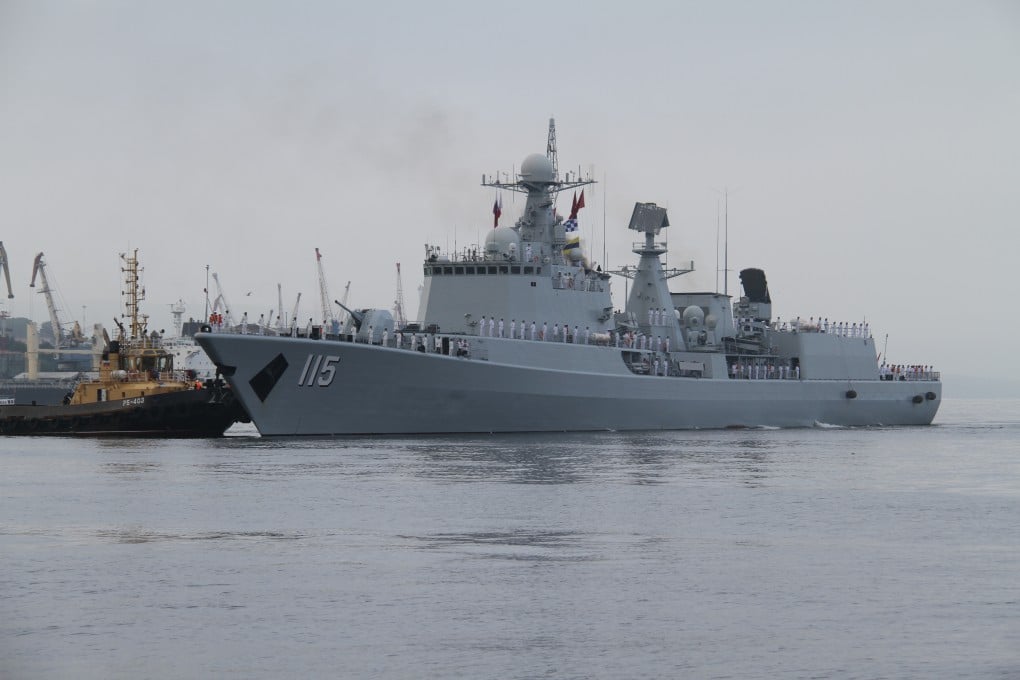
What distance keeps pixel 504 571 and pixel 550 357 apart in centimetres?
2720

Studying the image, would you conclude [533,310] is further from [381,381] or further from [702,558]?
[702,558]

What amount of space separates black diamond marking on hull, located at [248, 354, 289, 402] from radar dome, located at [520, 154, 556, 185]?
16164 millimetres

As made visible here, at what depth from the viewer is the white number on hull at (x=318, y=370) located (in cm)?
3994

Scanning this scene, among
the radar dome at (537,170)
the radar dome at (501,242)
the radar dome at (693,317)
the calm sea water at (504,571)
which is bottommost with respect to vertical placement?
the calm sea water at (504,571)

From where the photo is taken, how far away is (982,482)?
108ft

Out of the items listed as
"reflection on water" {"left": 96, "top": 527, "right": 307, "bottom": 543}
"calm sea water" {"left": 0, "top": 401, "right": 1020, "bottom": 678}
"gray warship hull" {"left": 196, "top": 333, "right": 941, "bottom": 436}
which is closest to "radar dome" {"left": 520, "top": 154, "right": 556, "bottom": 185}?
"gray warship hull" {"left": 196, "top": 333, "right": 941, "bottom": 436}

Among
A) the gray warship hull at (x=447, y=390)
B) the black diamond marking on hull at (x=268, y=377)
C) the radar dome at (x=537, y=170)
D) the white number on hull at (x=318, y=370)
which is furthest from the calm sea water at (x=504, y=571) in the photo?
the radar dome at (x=537, y=170)

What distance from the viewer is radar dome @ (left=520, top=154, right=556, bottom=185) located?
52312 mm

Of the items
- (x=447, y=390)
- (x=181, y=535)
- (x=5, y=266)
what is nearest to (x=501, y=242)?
(x=447, y=390)

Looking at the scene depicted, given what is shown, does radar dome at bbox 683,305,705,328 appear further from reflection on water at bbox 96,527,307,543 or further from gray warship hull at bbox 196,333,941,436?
reflection on water at bbox 96,527,307,543

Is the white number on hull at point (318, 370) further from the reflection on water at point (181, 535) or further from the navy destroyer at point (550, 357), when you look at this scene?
the reflection on water at point (181, 535)

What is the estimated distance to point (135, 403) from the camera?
157 feet

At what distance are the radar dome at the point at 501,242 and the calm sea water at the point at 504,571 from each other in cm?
1496

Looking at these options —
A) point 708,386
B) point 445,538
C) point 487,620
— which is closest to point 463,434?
point 708,386
